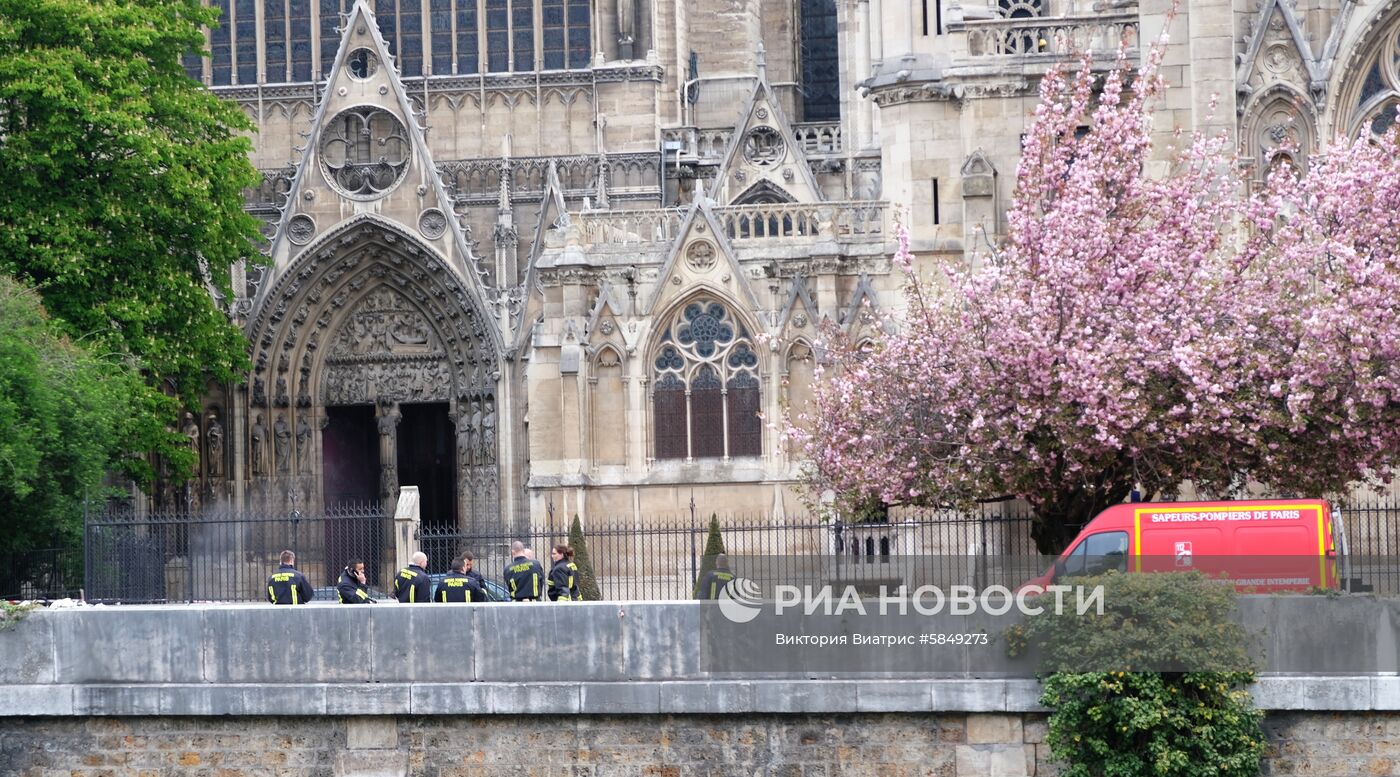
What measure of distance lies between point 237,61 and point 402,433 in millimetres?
7117

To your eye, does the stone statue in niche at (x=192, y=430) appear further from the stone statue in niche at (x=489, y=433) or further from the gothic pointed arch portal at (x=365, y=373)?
the stone statue in niche at (x=489, y=433)

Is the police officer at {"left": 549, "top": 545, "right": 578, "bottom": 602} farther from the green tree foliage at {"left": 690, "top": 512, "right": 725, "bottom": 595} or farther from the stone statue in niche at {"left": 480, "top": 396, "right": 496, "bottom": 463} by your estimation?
the stone statue in niche at {"left": 480, "top": 396, "right": 496, "bottom": 463}

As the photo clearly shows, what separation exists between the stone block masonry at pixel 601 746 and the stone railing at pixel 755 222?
17.6 metres

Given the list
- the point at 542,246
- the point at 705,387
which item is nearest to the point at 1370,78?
the point at 705,387

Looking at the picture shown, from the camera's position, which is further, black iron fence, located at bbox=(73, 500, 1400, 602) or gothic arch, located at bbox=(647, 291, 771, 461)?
gothic arch, located at bbox=(647, 291, 771, 461)

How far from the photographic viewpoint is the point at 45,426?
101 feet

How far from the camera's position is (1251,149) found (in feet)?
108

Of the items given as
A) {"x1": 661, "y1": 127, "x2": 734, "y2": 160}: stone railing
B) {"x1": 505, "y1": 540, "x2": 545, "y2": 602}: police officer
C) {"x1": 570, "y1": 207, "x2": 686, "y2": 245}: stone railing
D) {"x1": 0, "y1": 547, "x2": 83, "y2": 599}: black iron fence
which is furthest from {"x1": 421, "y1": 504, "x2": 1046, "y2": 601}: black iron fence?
{"x1": 661, "y1": 127, "x2": 734, "y2": 160}: stone railing

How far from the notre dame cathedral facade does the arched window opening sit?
0.03 meters

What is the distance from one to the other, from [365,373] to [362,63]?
5.33 metres

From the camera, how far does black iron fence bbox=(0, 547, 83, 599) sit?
3094 centimetres

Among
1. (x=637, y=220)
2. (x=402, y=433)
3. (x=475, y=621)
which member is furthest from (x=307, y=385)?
(x=475, y=621)

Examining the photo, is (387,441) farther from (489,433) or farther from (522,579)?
(522,579)

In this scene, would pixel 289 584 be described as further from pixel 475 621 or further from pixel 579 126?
pixel 579 126
